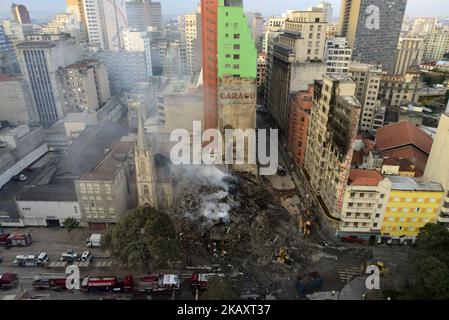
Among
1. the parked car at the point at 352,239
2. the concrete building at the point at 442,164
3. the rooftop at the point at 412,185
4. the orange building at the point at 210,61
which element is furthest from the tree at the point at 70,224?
the concrete building at the point at 442,164

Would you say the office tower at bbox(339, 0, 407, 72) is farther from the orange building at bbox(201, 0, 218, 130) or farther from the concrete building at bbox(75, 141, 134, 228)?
the concrete building at bbox(75, 141, 134, 228)

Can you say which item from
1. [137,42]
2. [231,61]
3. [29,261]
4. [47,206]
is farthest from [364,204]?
[137,42]

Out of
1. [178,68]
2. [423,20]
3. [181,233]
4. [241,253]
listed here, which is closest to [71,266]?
[181,233]

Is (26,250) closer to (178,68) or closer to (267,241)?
(267,241)

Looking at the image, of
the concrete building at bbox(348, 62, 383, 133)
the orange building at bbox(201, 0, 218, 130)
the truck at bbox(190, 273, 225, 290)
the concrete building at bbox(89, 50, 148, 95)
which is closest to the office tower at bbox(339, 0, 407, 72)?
A: the concrete building at bbox(348, 62, 383, 133)

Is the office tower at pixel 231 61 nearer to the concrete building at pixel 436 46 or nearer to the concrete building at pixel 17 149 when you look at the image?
the concrete building at pixel 17 149

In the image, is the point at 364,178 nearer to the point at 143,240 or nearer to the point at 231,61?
the point at 231,61
